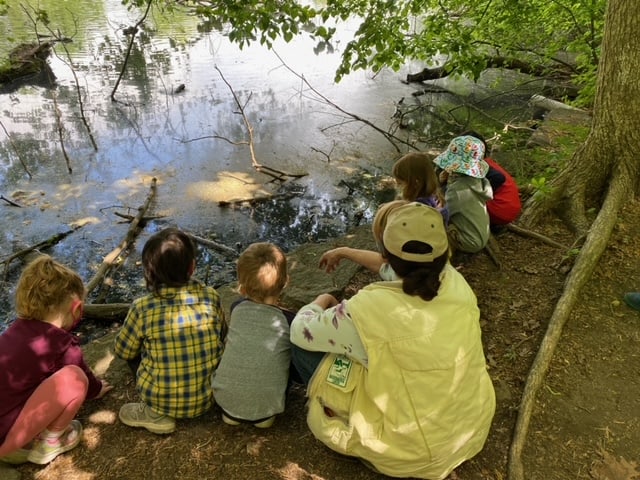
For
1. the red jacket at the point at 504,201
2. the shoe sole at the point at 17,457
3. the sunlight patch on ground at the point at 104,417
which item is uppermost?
the red jacket at the point at 504,201

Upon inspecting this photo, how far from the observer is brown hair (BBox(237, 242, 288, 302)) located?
80.9 inches

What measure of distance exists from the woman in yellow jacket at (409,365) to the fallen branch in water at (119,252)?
9.01 ft

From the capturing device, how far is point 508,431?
6.91 ft

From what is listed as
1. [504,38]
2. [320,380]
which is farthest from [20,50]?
[320,380]

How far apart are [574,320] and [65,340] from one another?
266cm

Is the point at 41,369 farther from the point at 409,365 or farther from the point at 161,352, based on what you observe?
the point at 409,365

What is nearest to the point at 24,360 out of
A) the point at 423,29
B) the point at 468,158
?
the point at 468,158

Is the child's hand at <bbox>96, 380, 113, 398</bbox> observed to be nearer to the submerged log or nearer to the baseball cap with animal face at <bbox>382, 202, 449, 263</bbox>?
the baseball cap with animal face at <bbox>382, 202, 449, 263</bbox>

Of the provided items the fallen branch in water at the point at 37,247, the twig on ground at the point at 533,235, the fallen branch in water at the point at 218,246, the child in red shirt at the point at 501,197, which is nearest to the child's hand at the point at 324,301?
the child in red shirt at the point at 501,197

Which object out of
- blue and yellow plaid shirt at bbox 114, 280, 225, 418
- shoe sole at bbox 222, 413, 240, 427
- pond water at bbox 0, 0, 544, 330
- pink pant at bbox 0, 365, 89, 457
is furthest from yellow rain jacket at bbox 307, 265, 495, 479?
pond water at bbox 0, 0, 544, 330

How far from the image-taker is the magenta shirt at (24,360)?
1.83 m

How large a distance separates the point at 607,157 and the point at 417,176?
5.09 feet

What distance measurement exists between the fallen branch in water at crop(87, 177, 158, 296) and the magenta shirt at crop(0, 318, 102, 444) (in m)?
1.88

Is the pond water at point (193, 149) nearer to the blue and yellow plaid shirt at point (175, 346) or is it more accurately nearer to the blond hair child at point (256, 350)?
the blue and yellow plaid shirt at point (175, 346)
